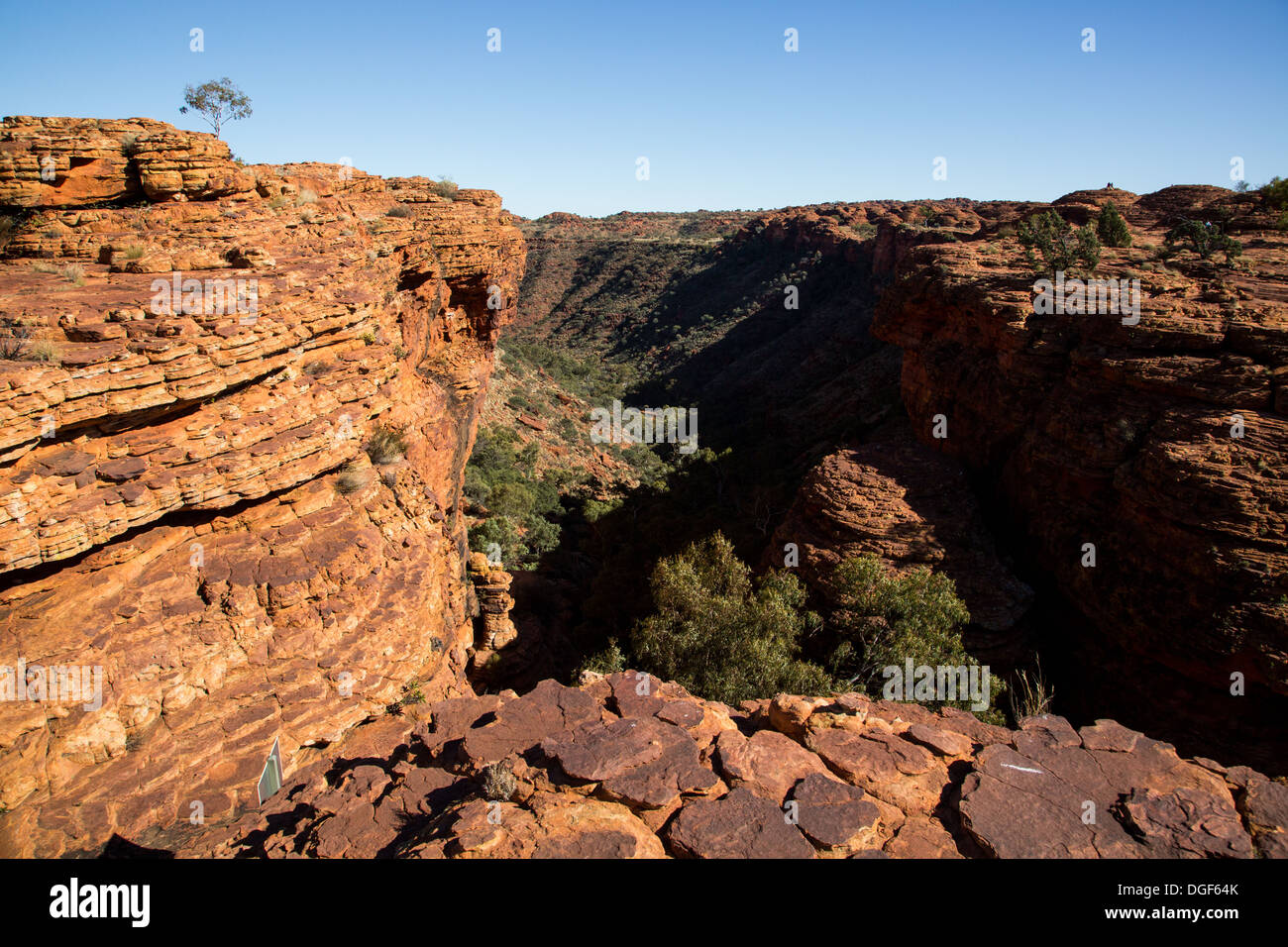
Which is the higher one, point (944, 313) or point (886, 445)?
point (944, 313)

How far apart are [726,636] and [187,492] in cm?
919

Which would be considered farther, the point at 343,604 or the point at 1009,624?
the point at 1009,624

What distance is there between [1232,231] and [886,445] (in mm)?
16217

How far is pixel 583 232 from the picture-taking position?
98375mm

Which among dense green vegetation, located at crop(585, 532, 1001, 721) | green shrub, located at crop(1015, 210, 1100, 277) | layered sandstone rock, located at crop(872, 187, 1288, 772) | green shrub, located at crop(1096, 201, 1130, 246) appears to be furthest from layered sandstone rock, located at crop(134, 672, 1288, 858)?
green shrub, located at crop(1096, 201, 1130, 246)

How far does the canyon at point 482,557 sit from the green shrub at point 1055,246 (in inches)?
59.6

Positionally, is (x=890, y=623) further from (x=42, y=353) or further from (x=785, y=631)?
(x=42, y=353)

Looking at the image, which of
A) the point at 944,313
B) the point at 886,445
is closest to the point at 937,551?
the point at 886,445

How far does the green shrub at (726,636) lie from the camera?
12.2 metres

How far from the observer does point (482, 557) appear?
55.8ft

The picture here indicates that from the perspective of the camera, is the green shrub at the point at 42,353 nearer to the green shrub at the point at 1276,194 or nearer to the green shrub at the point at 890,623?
the green shrub at the point at 890,623

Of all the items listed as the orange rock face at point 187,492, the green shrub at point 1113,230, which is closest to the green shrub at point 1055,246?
the green shrub at point 1113,230

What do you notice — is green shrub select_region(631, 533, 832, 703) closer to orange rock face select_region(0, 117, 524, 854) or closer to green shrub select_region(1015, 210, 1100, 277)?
orange rock face select_region(0, 117, 524, 854)
